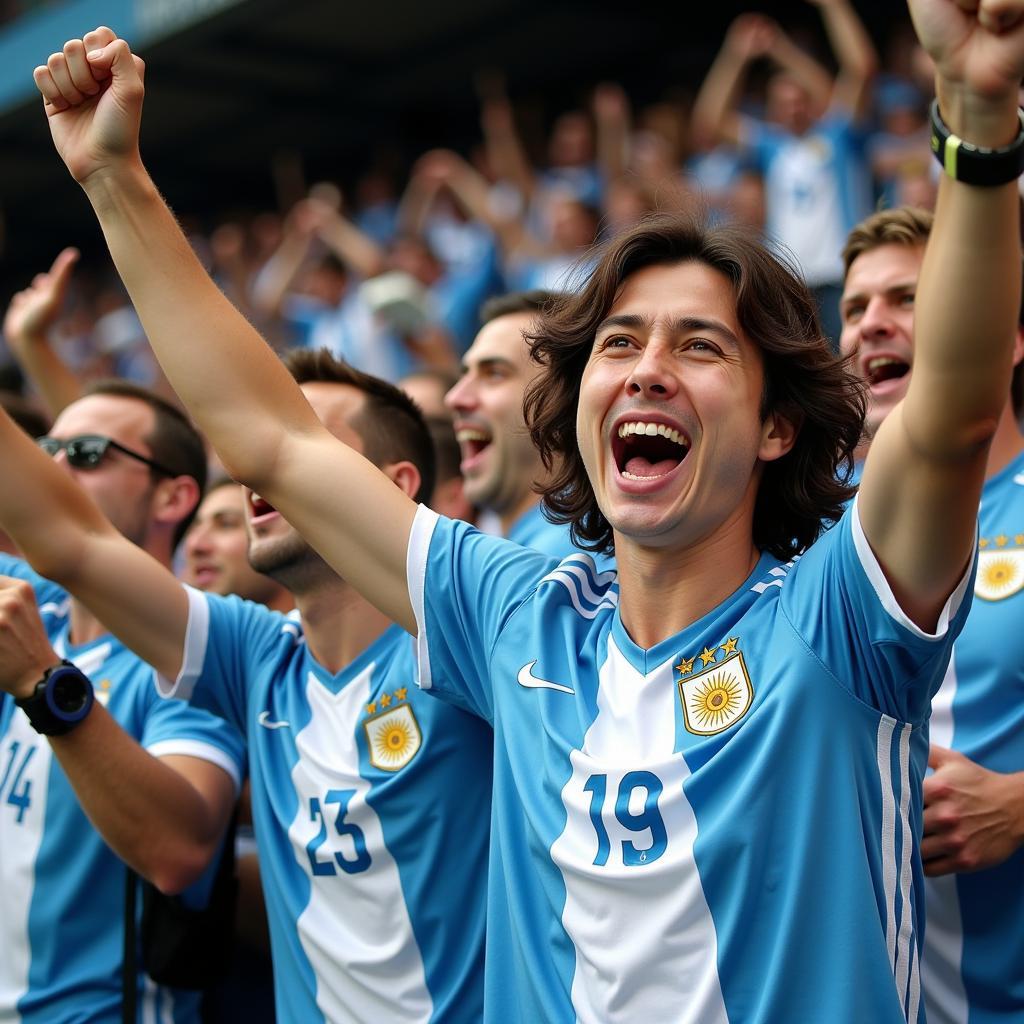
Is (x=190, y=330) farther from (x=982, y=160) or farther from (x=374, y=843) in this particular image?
(x=982, y=160)

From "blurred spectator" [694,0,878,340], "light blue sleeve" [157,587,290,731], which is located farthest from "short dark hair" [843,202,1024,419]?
"blurred spectator" [694,0,878,340]

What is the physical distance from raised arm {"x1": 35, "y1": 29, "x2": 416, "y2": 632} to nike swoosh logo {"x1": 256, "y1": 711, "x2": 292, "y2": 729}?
0.55 m

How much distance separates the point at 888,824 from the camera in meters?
1.88

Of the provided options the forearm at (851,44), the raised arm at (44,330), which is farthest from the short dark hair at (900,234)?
the forearm at (851,44)

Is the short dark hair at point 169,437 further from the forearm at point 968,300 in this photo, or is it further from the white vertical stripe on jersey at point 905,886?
the forearm at point 968,300

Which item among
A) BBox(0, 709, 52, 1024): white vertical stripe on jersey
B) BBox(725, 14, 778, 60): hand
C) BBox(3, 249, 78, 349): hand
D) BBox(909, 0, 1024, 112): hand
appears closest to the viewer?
BBox(909, 0, 1024, 112): hand

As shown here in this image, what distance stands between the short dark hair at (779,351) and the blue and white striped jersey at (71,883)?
139 centimetres

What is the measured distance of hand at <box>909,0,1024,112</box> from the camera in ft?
4.87

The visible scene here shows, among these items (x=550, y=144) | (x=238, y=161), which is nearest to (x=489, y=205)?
(x=550, y=144)

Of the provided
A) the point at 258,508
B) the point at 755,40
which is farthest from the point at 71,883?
the point at 755,40

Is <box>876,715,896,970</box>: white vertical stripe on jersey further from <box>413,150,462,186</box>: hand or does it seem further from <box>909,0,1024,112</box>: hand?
<box>413,150,462,186</box>: hand

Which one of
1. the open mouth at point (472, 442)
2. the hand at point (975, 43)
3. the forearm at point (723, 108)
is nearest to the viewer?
the hand at point (975, 43)

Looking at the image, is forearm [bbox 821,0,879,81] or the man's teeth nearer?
the man's teeth

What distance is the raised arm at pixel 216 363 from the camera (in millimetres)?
2314
